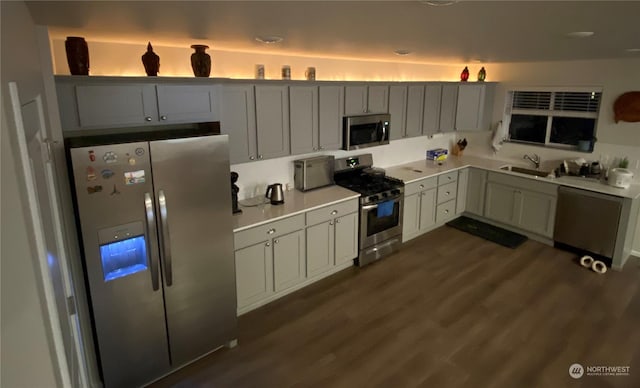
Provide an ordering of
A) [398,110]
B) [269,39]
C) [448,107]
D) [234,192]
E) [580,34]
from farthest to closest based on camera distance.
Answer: [448,107] → [398,110] → [234,192] → [269,39] → [580,34]

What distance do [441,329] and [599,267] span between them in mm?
2480

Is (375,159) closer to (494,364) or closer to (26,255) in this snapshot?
(494,364)

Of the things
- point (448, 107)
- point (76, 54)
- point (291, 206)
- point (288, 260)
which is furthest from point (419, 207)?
point (76, 54)

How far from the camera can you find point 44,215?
61.5 inches

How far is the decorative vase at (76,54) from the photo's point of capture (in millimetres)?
2447

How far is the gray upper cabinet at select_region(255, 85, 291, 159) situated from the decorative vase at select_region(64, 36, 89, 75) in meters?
1.40

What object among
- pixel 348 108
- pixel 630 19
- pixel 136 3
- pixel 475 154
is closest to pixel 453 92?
pixel 475 154

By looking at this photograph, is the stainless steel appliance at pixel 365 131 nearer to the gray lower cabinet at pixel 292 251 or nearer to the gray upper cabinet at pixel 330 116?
the gray upper cabinet at pixel 330 116

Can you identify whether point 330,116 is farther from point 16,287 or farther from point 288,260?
point 16,287

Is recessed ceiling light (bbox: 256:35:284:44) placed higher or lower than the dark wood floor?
higher

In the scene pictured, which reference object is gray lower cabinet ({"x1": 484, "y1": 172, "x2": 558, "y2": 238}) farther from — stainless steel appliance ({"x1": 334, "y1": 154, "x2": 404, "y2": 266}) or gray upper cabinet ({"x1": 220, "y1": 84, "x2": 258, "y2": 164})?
gray upper cabinet ({"x1": 220, "y1": 84, "x2": 258, "y2": 164})

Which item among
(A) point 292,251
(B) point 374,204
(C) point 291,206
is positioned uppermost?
(C) point 291,206

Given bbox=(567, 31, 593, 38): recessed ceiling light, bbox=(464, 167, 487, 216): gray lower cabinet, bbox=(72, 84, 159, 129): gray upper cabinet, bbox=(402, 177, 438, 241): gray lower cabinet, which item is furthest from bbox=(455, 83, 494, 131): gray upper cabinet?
bbox=(72, 84, 159, 129): gray upper cabinet

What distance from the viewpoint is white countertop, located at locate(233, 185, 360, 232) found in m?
3.40
